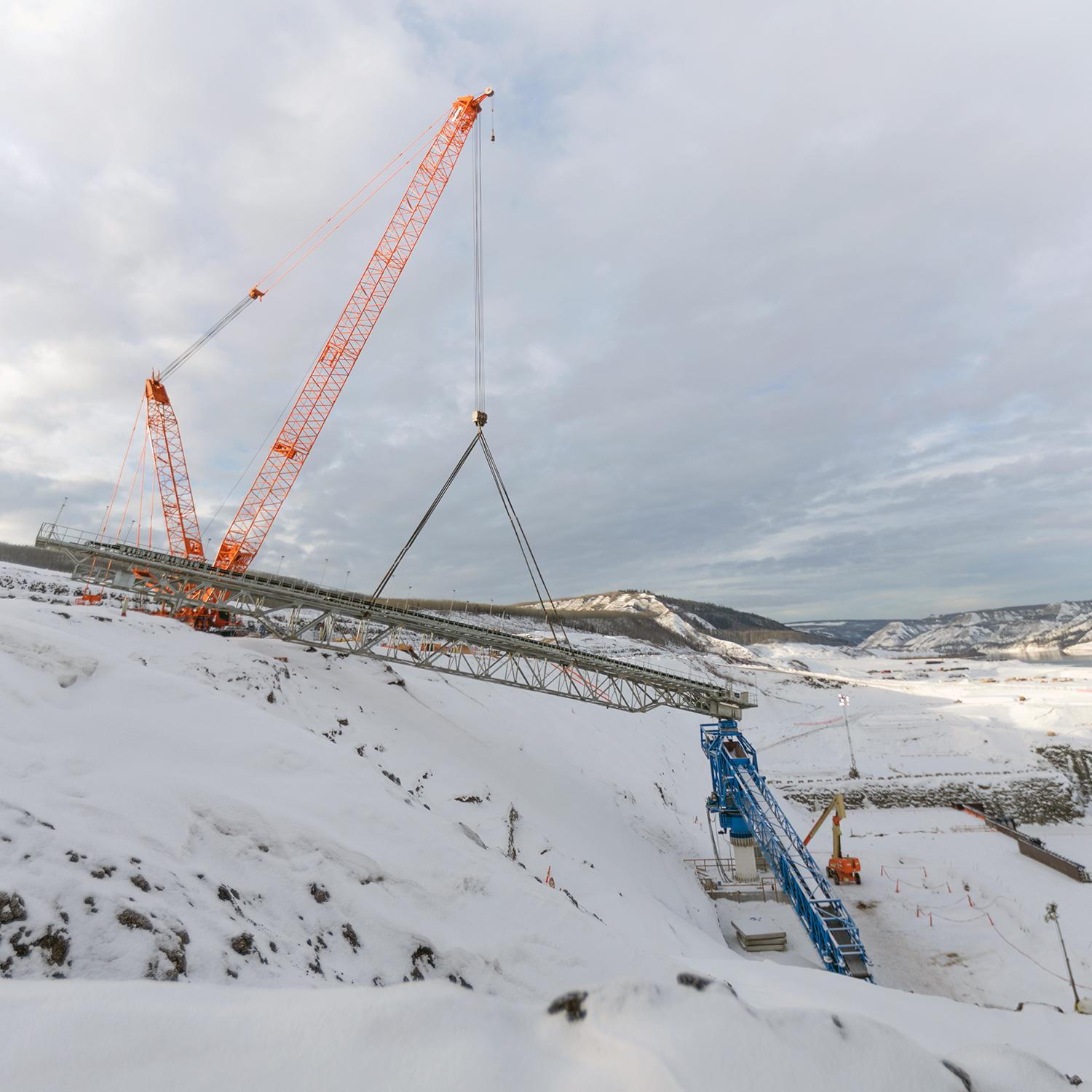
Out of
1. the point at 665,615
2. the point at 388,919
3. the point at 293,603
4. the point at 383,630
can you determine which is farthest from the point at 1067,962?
the point at 665,615

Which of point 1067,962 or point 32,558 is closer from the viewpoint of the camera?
point 1067,962

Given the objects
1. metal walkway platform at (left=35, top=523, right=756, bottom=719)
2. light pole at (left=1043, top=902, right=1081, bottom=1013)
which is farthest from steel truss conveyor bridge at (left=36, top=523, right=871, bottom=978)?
light pole at (left=1043, top=902, right=1081, bottom=1013)

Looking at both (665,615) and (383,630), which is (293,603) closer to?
(383,630)

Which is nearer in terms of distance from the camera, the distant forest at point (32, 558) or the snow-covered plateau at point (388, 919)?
the snow-covered plateau at point (388, 919)

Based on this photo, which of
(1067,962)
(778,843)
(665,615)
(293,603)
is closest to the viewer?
(1067,962)

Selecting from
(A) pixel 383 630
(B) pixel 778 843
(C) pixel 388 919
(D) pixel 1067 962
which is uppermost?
(A) pixel 383 630

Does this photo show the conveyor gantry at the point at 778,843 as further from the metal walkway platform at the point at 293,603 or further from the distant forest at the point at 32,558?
the distant forest at the point at 32,558

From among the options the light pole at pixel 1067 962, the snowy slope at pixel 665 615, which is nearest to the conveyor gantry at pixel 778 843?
the light pole at pixel 1067 962

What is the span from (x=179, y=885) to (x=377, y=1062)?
4882mm

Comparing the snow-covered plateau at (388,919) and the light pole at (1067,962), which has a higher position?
the snow-covered plateau at (388,919)

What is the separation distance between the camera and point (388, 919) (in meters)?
8.53

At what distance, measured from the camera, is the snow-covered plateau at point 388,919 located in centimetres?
401

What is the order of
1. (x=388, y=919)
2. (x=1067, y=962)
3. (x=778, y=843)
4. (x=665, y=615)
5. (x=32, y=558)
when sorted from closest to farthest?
(x=388, y=919)
(x=1067, y=962)
(x=778, y=843)
(x=32, y=558)
(x=665, y=615)

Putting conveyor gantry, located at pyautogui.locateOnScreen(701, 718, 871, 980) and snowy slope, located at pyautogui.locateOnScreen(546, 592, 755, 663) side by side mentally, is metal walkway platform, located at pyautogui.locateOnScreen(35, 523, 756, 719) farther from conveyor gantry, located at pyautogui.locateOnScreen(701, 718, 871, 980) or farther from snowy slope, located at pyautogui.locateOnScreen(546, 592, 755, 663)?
snowy slope, located at pyautogui.locateOnScreen(546, 592, 755, 663)
